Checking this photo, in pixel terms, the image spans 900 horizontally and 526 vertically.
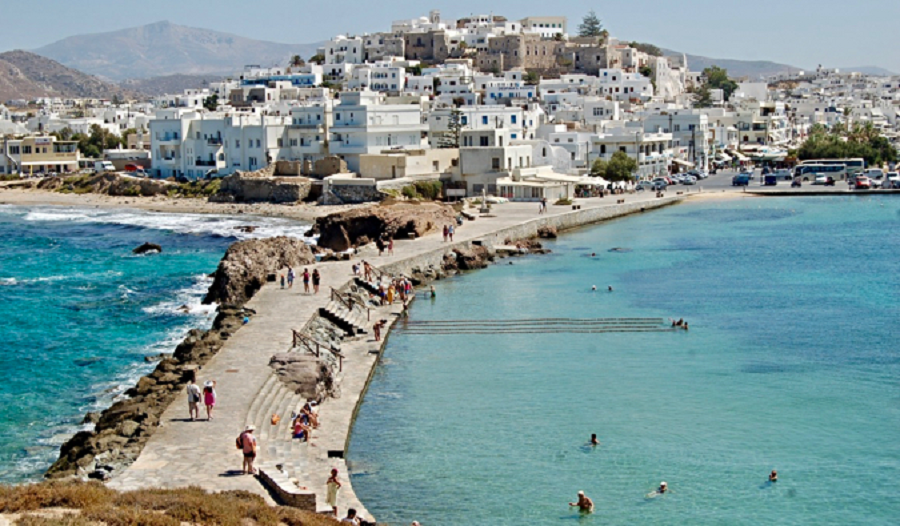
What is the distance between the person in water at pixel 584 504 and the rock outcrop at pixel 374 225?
24.4m

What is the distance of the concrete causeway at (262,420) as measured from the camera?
49.0 ft

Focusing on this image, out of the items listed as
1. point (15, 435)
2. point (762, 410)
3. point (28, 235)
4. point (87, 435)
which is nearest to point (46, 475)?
point (87, 435)

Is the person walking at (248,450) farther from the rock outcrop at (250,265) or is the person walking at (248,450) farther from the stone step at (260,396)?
the rock outcrop at (250,265)

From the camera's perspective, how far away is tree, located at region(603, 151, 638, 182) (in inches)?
2416

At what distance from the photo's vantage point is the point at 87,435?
56.0 feet

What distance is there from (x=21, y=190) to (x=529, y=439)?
57851mm

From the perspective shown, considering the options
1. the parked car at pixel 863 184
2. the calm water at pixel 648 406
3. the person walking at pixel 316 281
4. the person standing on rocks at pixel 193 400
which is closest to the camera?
the calm water at pixel 648 406

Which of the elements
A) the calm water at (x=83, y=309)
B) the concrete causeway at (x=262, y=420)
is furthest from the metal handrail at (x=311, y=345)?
the calm water at (x=83, y=309)

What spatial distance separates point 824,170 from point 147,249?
4160 centimetres

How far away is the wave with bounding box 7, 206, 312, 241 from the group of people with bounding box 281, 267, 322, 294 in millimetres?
13921

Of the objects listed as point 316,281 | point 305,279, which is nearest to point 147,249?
point 305,279

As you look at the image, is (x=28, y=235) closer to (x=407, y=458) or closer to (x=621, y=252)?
(x=621, y=252)

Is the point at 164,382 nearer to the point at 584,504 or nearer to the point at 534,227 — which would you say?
the point at 584,504

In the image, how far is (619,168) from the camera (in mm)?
61375
